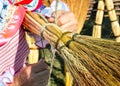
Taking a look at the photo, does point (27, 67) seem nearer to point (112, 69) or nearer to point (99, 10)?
point (112, 69)

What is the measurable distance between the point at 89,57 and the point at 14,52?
467 mm

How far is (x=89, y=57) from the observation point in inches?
48.6

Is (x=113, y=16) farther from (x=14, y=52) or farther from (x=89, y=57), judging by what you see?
(x=89, y=57)

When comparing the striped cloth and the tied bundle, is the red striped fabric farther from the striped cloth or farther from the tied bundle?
the tied bundle

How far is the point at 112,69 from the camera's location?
118 centimetres

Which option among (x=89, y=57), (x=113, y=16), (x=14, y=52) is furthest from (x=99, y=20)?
(x=89, y=57)

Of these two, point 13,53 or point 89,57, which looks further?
point 13,53

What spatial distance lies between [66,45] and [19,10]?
34 centimetres

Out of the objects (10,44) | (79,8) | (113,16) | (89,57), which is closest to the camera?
(89,57)

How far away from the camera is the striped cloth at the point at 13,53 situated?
157 centimetres

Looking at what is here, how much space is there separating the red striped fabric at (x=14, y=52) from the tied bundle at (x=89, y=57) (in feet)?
0.82

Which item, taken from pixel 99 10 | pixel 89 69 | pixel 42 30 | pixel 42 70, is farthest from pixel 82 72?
pixel 99 10

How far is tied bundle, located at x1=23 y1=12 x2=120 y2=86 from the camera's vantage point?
1.18 m

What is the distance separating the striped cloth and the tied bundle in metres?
0.25
